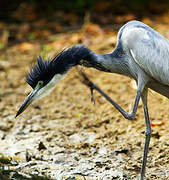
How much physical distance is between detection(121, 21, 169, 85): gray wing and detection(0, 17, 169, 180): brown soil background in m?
0.91

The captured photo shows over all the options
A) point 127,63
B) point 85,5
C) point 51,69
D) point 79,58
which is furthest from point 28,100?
point 85,5

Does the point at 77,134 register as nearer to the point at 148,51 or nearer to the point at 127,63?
the point at 127,63

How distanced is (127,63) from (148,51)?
1.03 ft

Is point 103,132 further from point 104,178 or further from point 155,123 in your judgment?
point 104,178

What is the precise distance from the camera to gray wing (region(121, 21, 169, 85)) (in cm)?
434

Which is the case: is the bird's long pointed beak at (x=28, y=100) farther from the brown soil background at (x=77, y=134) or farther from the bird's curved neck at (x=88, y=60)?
the brown soil background at (x=77, y=134)

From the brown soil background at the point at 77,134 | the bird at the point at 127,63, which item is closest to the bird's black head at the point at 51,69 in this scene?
the bird at the point at 127,63

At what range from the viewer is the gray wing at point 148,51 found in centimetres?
434

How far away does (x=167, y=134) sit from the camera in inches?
207

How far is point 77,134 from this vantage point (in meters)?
5.57

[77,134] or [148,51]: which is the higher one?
[148,51]

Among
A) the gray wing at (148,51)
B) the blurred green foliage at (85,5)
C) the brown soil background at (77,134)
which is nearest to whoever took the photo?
the gray wing at (148,51)

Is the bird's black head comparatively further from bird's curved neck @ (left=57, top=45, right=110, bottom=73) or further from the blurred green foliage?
the blurred green foliage

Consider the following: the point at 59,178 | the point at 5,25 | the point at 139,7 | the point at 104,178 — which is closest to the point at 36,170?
the point at 59,178
